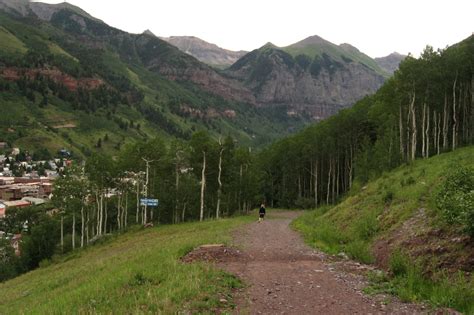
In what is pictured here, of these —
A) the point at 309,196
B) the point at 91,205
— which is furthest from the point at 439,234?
the point at 91,205

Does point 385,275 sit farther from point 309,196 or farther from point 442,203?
point 309,196

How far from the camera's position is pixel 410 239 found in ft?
56.8

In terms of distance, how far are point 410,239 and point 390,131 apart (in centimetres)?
5452

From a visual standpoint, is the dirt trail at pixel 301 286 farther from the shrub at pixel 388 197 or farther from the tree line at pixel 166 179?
the tree line at pixel 166 179

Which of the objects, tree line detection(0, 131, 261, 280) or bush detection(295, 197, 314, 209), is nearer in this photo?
tree line detection(0, 131, 261, 280)

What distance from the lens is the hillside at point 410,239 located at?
13.0 metres

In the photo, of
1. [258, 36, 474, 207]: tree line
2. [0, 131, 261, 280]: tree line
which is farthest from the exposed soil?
[0, 131, 261, 280]: tree line

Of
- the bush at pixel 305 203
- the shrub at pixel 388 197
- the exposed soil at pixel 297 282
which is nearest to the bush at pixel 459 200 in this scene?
the exposed soil at pixel 297 282

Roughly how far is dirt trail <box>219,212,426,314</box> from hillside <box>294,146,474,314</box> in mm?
1156

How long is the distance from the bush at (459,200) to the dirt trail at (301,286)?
4.08 metres

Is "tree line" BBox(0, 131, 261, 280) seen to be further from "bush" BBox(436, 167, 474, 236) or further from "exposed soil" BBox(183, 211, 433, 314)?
"bush" BBox(436, 167, 474, 236)

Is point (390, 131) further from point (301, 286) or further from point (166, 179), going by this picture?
point (301, 286)

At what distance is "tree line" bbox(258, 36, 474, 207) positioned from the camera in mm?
57719

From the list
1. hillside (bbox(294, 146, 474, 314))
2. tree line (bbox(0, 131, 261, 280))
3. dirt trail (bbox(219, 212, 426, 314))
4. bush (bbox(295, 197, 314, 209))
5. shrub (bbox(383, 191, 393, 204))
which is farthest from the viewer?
bush (bbox(295, 197, 314, 209))
